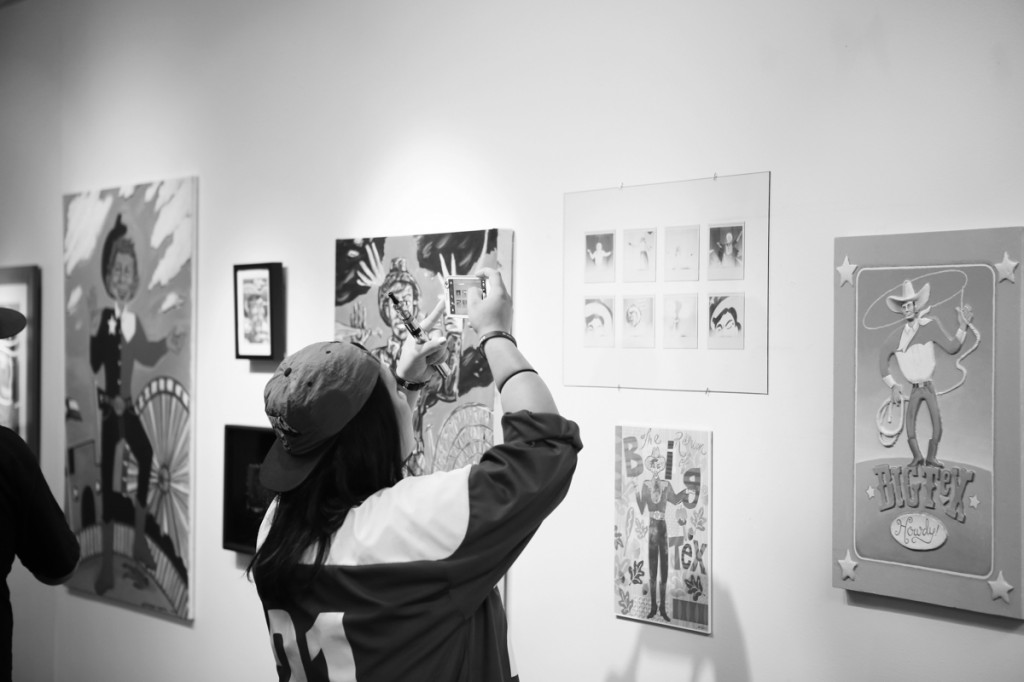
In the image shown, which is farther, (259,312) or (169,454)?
(169,454)

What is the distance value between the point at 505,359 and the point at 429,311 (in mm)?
964

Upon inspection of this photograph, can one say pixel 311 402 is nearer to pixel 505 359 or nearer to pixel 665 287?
pixel 505 359

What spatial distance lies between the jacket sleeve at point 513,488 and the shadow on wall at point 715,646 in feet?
2.59

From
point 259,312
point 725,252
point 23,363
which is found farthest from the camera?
point 23,363

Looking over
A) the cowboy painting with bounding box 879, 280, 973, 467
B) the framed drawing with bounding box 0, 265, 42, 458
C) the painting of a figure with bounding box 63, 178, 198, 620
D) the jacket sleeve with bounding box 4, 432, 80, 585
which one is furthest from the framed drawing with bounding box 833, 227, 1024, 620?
the framed drawing with bounding box 0, 265, 42, 458

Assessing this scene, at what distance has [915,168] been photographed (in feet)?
5.51

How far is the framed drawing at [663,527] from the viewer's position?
6.30 ft

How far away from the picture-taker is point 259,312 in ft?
8.82

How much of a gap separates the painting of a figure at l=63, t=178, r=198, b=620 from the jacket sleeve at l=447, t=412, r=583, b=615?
1903 millimetres

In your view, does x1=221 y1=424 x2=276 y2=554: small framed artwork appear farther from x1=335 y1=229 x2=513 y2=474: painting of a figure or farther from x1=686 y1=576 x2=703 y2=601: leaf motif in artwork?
x1=686 y1=576 x2=703 y2=601: leaf motif in artwork

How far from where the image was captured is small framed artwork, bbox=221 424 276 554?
2693mm

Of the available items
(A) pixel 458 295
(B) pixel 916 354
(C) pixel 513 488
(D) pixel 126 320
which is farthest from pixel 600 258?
(D) pixel 126 320

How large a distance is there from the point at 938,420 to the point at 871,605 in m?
0.41

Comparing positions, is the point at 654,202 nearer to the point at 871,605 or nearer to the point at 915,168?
the point at 915,168
